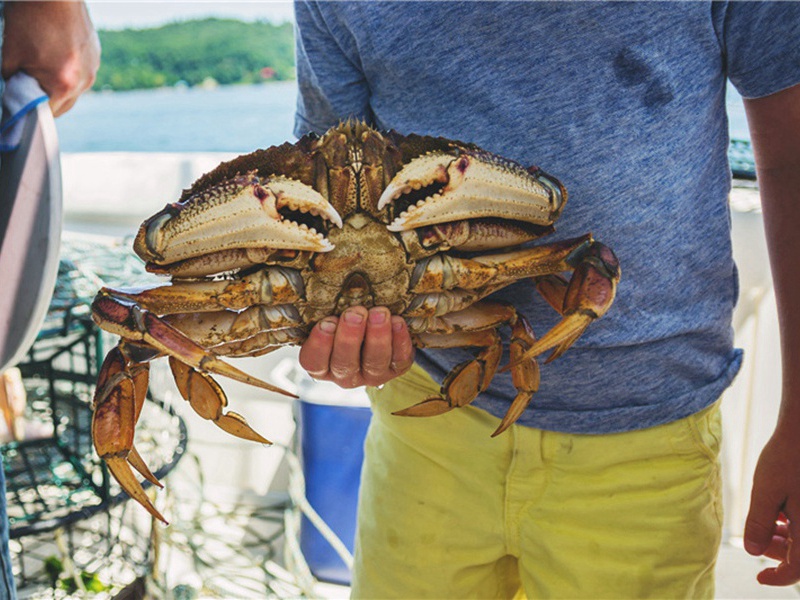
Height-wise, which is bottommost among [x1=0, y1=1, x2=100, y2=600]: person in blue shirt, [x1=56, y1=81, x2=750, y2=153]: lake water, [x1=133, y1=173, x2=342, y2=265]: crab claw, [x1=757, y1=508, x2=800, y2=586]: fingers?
[x1=757, y1=508, x2=800, y2=586]: fingers

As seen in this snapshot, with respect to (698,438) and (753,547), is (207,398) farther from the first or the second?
(753,547)

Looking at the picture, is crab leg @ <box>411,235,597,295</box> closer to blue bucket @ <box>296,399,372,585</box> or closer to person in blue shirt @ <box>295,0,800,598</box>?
person in blue shirt @ <box>295,0,800,598</box>

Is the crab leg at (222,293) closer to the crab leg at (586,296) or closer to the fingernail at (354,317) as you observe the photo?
the fingernail at (354,317)

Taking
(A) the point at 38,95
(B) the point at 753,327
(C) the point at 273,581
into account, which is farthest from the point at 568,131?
(C) the point at 273,581

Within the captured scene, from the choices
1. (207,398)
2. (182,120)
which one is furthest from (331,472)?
(182,120)

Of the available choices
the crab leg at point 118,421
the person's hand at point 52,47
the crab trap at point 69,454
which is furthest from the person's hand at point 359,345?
the crab trap at point 69,454

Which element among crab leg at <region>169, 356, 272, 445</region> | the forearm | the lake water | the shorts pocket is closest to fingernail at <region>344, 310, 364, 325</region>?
crab leg at <region>169, 356, 272, 445</region>
